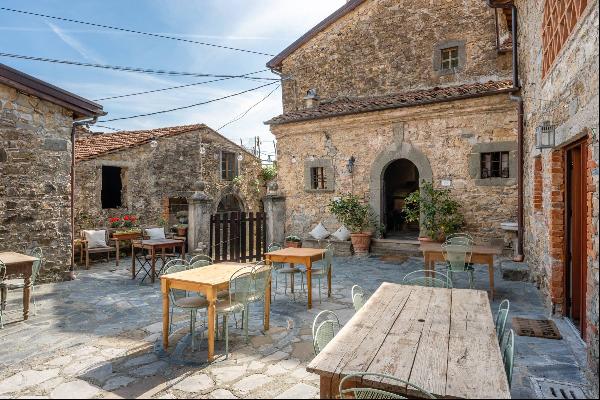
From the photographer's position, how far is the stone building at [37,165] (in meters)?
6.45

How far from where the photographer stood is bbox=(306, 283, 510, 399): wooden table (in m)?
1.73

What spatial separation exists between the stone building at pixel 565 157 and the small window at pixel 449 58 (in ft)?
10.7

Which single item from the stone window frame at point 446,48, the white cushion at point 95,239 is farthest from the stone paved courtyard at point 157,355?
the stone window frame at point 446,48

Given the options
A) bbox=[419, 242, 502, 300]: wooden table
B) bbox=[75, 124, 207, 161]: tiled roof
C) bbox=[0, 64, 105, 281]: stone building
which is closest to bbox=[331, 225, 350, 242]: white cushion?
bbox=[419, 242, 502, 300]: wooden table

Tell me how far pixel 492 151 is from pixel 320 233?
4.58 m

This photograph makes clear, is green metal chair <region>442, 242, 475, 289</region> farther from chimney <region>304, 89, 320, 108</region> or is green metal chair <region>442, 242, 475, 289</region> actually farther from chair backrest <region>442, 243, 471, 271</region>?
chimney <region>304, 89, 320, 108</region>

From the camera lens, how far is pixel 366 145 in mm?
9773

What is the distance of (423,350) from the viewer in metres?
2.08

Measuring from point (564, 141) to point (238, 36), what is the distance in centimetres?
1115

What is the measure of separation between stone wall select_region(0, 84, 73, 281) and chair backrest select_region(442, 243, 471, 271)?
6.79m

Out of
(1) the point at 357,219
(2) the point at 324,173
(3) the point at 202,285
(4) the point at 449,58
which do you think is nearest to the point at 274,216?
(2) the point at 324,173

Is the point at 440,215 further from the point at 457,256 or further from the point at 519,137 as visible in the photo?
the point at 457,256

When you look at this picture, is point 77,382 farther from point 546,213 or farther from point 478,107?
point 478,107

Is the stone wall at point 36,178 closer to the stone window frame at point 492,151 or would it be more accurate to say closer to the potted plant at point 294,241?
the potted plant at point 294,241
